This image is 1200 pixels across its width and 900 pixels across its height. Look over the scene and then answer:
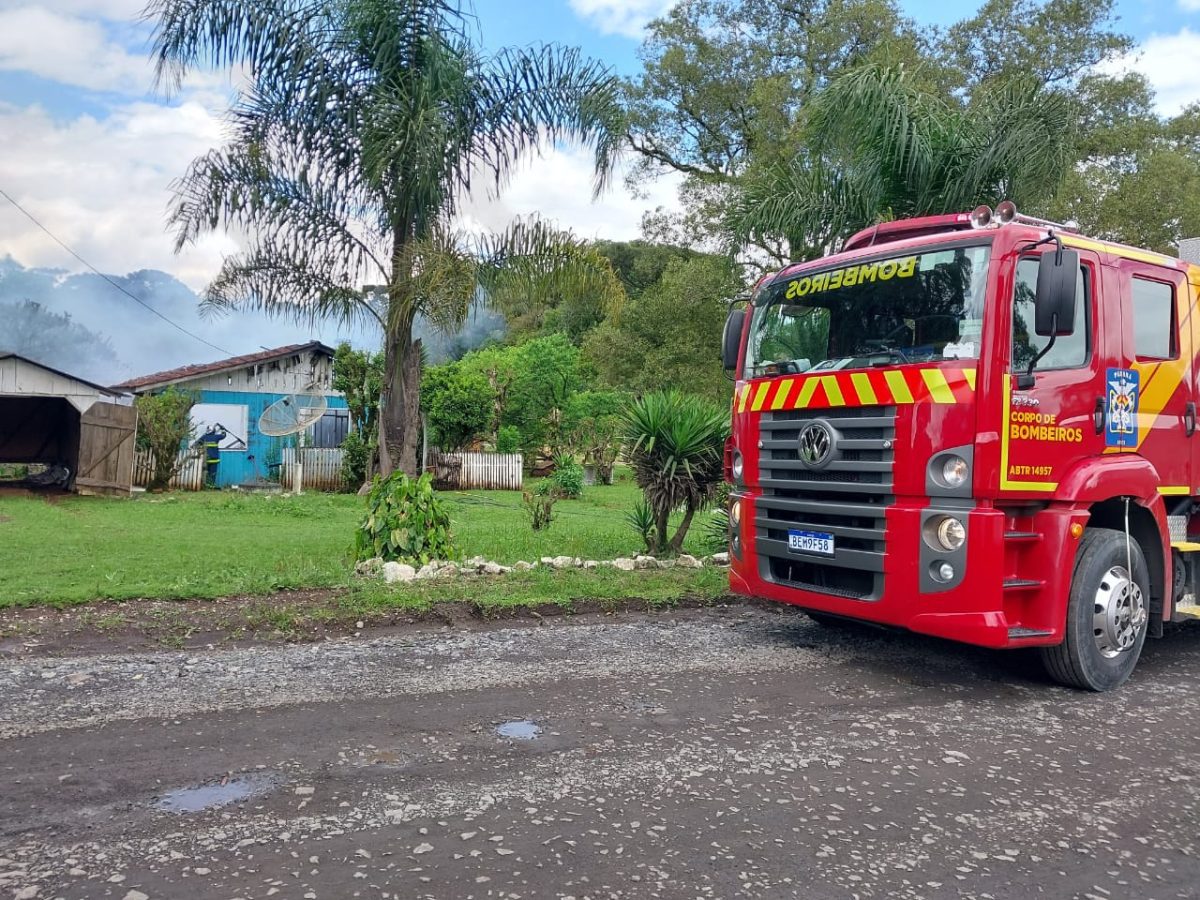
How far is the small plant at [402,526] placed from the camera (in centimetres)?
925

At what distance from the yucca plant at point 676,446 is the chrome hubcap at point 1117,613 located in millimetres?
4645

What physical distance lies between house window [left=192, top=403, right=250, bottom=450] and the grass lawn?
3510mm

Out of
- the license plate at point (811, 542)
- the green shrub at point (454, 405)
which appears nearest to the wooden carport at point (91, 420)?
the green shrub at point (454, 405)

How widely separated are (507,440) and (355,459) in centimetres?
585

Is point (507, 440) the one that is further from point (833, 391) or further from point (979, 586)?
point (979, 586)

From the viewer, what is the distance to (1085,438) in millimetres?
5652

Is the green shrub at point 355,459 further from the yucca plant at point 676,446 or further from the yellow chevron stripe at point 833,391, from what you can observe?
the yellow chevron stripe at point 833,391

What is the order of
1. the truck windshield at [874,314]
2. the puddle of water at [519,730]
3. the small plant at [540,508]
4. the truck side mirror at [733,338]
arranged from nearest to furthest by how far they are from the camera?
1. the puddle of water at [519,730]
2. the truck windshield at [874,314]
3. the truck side mirror at [733,338]
4. the small plant at [540,508]

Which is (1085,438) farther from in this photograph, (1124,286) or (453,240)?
(453,240)

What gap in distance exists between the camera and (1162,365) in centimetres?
617

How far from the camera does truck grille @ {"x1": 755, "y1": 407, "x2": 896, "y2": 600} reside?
568cm

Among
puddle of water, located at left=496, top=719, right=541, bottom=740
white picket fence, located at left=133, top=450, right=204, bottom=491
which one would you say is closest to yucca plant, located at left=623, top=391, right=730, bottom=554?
puddle of water, located at left=496, top=719, right=541, bottom=740

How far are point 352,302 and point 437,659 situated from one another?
619 centimetres

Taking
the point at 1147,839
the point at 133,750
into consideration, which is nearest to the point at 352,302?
the point at 133,750
